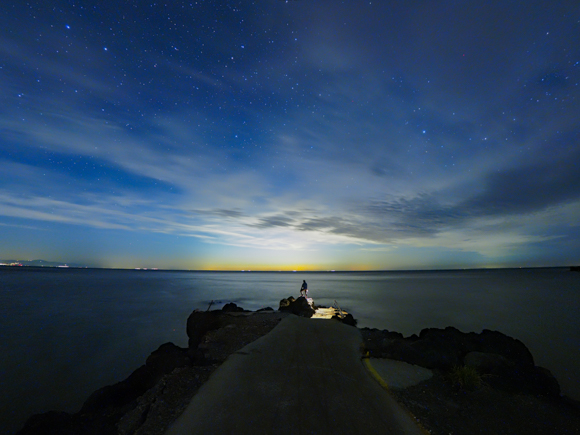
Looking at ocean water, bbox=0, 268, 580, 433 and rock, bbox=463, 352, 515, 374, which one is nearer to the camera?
rock, bbox=463, 352, 515, 374

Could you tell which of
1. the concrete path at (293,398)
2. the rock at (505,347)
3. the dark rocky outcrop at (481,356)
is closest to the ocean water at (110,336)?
the rock at (505,347)

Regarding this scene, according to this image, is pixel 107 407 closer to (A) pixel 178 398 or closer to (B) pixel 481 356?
(A) pixel 178 398

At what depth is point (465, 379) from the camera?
846cm

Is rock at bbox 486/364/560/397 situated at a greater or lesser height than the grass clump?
lesser

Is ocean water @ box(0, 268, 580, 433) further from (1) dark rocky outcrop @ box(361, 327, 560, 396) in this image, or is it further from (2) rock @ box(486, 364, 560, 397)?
(2) rock @ box(486, 364, 560, 397)

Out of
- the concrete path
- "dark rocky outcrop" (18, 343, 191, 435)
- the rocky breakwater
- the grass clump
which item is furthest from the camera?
the grass clump

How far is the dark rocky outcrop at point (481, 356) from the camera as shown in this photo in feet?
29.7

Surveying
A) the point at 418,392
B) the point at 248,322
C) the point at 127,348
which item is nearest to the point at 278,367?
the point at 418,392

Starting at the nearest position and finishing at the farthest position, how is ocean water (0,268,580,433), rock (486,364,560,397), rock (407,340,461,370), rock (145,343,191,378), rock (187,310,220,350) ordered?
rock (486,364,560,397) < rock (145,343,191,378) < rock (407,340,461,370) < ocean water (0,268,580,433) < rock (187,310,220,350)

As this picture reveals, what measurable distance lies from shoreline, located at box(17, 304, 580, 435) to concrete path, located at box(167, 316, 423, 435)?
1.78 ft

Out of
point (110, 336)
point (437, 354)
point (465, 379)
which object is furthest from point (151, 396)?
point (110, 336)

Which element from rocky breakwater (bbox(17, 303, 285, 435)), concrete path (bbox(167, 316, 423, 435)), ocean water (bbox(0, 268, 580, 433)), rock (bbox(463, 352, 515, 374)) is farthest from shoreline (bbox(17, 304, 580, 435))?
ocean water (bbox(0, 268, 580, 433))

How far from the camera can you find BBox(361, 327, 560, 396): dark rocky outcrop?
9055mm

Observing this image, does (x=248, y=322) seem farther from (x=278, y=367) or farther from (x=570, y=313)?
(x=570, y=313)
